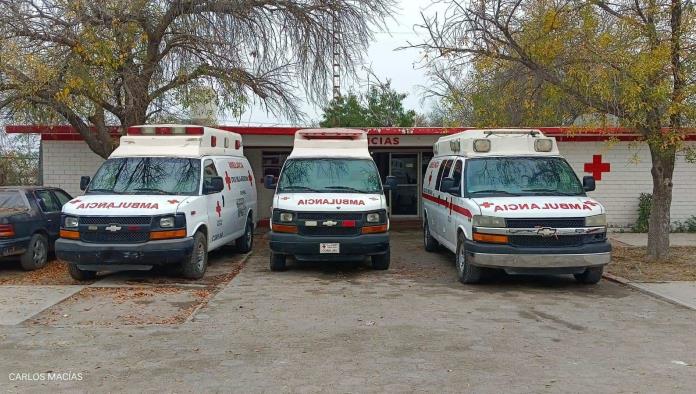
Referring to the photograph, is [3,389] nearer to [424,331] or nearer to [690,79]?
[424,331]

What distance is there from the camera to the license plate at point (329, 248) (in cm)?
970

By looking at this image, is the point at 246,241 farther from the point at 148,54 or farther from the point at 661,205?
the point at 661,205

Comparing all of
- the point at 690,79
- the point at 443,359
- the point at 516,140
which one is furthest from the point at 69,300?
the point at 690,79

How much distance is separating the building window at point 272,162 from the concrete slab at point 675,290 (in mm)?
11714

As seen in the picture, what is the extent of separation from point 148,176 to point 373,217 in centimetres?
379

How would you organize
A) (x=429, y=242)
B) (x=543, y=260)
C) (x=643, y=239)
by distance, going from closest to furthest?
(x=543, y=260), (x=429, y=242), (x=643, y=239)

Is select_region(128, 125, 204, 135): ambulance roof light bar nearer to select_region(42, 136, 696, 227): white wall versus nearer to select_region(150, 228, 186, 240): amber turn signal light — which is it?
select_region(150, 228, 186, 240): amber turn signal light

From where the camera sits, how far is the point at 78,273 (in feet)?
31.3

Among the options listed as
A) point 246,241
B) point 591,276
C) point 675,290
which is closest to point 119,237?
point 246,241

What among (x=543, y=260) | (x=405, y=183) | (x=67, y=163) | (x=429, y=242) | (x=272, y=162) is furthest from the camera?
(x=405, y=183)

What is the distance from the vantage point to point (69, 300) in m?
8.30

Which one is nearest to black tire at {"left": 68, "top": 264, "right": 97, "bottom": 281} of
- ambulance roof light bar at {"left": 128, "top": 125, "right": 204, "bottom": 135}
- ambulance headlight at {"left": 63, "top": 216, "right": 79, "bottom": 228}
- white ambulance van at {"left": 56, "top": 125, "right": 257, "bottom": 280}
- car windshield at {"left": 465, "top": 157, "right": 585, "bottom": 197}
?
white ambulance van at {"left": 56, "top": 125, "right": 257, "bottom": 280}

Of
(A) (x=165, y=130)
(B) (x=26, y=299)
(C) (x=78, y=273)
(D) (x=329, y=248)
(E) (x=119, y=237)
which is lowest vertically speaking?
(B) (x=26, y=299)

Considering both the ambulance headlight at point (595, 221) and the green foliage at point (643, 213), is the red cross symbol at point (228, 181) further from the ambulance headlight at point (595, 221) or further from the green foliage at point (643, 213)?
the green foliage at point (643, 213)
